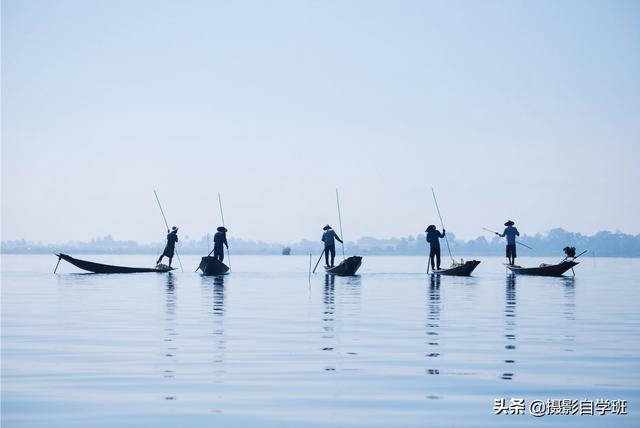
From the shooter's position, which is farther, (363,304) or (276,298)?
(276,298)

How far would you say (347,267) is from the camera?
37.5 metres

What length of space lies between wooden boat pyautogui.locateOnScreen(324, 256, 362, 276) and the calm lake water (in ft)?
55.3

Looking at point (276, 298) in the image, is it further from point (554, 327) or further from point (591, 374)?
point (591, 374)

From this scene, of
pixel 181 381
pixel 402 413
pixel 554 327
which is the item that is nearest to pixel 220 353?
pixel 181 381

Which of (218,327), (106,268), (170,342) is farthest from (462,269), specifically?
(170,342)

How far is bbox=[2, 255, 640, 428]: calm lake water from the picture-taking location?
7.40 metres

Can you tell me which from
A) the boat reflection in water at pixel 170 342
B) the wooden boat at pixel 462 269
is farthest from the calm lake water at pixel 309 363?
the wooden boat at pixel 462 269

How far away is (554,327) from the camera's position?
14.9 metres

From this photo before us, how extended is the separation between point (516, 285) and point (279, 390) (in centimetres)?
2302

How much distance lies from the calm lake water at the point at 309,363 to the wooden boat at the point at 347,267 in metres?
16.9

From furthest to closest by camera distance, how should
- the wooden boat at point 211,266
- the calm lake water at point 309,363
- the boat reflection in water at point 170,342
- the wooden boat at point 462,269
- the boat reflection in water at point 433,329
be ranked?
the wooden boat at point 211,266
the wooden boat at point 462,269
the boat reflection in water at point 433,329
the boat reflection in water at point 170,342
the calm lake water at point 309,363

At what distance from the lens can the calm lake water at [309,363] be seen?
7402mm

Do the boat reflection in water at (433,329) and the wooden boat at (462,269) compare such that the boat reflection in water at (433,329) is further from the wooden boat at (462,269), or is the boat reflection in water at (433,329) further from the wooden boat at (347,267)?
the wooden boat at (347,267)

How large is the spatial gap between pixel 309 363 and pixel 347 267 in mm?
27322
